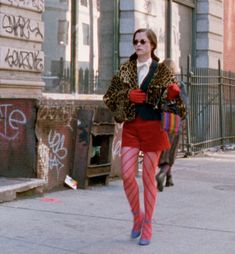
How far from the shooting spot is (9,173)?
8445 millimetres

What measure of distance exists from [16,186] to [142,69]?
2666 millimetres

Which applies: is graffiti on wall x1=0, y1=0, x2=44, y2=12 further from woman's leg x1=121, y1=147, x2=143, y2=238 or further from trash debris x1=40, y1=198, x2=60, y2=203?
woman's leg x1=121, y1=147, x2=143, y2=238

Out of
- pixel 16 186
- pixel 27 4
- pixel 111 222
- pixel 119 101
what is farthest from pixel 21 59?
pixel 119 101

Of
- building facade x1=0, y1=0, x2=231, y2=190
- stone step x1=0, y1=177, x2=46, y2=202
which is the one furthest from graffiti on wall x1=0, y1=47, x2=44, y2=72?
stone step x1=0, y1=177, x2=46, y2=202

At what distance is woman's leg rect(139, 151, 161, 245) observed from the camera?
229 inches

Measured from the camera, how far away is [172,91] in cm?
577

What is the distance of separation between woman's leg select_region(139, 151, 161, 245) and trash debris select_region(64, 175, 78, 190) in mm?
3204

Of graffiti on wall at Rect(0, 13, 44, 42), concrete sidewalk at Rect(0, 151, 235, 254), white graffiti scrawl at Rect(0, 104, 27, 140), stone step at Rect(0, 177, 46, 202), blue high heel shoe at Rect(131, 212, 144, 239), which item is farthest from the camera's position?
graffiti on wall at Rect(0, 13, 44, 42)

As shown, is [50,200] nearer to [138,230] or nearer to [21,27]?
[138,230]

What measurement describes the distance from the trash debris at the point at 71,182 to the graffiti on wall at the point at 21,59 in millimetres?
1741

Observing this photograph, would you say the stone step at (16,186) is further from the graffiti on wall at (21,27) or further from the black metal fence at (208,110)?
the black metal fence at (208,110)

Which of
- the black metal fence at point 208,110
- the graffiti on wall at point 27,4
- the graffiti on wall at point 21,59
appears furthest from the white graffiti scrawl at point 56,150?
the black metal fence at point 208,110

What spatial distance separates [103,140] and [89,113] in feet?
2.62

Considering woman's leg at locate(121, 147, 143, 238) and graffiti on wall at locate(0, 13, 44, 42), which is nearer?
woman's leg at locate(121, 147, 143, 238)
